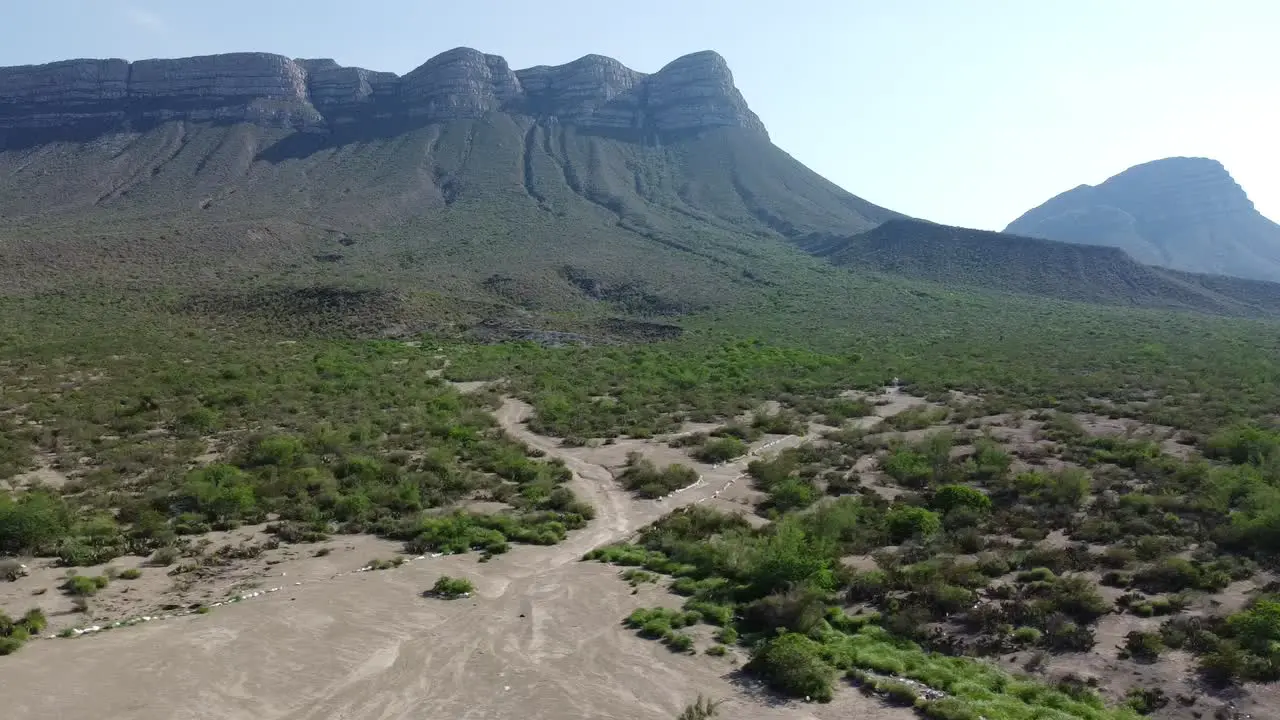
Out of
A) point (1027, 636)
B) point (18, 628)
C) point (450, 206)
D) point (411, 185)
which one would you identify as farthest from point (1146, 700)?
point (411, 185)

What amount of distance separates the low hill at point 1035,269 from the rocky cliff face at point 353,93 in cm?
5903

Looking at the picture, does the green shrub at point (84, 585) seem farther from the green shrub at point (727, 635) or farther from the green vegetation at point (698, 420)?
the green shrub at point (727, 635)

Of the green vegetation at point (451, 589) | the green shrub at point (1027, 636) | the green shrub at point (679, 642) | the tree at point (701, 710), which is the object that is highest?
the green shrub at point (1027, 636)

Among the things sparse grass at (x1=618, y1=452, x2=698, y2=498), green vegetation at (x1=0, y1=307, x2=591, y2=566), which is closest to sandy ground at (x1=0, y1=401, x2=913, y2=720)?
green vegetation at (x1=0, y1=307, x2=591, y2=566)

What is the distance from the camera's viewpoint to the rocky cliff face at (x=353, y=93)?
428 feet

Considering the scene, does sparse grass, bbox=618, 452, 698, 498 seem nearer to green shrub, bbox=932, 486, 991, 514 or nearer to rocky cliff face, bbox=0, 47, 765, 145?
green shrub, bbox=932, 486, 991, 514

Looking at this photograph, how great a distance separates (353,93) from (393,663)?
151867 mm

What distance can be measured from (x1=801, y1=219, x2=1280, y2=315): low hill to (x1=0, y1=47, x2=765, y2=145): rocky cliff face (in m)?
59.0

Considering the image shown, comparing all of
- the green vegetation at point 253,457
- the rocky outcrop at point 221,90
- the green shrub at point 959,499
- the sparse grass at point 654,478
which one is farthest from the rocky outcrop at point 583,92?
the green shrub at point 959,499

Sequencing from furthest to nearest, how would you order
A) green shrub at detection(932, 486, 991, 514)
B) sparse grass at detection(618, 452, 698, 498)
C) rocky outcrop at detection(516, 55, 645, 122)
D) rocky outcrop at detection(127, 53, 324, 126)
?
rocky outcrop at detection(516, 55, 645, 122) < rocky outcrop at detection(127, 53, 324, 126) < sparse grass at detection(618, 452, 698, 498) < green shrub at detection(932, 486, 991, 514)

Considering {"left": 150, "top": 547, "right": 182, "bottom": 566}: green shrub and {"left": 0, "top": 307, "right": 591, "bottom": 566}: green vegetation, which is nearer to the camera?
{"left": 150, "top": 547, "right": 182, "bottom": 566}: green shrub

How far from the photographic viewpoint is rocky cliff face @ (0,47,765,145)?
13038 cm

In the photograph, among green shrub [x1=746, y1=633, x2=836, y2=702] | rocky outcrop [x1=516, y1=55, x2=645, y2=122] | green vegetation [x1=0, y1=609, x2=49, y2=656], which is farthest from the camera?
rocky outcrop [x1=516, y1=55, x2=645, y2=122]

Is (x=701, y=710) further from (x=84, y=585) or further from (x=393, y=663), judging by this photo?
(x=84, y=585)
